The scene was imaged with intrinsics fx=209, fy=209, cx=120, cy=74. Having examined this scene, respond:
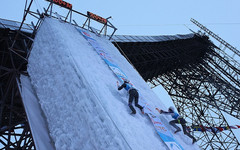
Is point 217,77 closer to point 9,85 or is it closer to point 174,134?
point 174,134

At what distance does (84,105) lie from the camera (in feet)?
20.0

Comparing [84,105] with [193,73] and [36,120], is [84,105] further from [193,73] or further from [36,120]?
[193,73]

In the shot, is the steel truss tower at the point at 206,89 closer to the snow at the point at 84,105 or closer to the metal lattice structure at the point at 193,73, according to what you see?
the metal lattice structure at the point at 193,73

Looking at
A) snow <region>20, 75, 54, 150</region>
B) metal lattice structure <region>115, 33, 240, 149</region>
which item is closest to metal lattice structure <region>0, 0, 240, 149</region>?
metal lattice structure <region>115, 33, 240, 149</region>

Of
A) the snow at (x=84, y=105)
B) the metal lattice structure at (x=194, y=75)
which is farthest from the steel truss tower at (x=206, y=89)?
the snow at (x=84, y=105)

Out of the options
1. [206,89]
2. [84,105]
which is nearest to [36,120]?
[84,105]

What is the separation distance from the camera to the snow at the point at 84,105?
Answer: 5376 mm

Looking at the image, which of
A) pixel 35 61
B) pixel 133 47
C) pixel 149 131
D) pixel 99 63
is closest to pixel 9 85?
pixel 35 61

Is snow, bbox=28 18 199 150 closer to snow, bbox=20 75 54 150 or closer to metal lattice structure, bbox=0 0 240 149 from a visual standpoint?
snow, bbox=20 75 54 150

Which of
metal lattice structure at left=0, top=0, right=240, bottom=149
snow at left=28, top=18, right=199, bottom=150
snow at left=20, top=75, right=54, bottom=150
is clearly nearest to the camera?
snow at left=28, top=18, right=199, bottom=150

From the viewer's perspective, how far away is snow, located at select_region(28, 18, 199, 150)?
5.38 metres

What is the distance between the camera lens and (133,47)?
21922 millimetres

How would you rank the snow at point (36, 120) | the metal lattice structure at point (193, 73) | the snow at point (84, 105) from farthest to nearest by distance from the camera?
the metal lattice structure at point (193, 73) < the snow at point (36, 120) < the snow at point (84, 105)

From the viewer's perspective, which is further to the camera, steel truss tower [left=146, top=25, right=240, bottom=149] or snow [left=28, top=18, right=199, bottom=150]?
steel truss tower [left=146, top=25, right=240, bottom=149]
